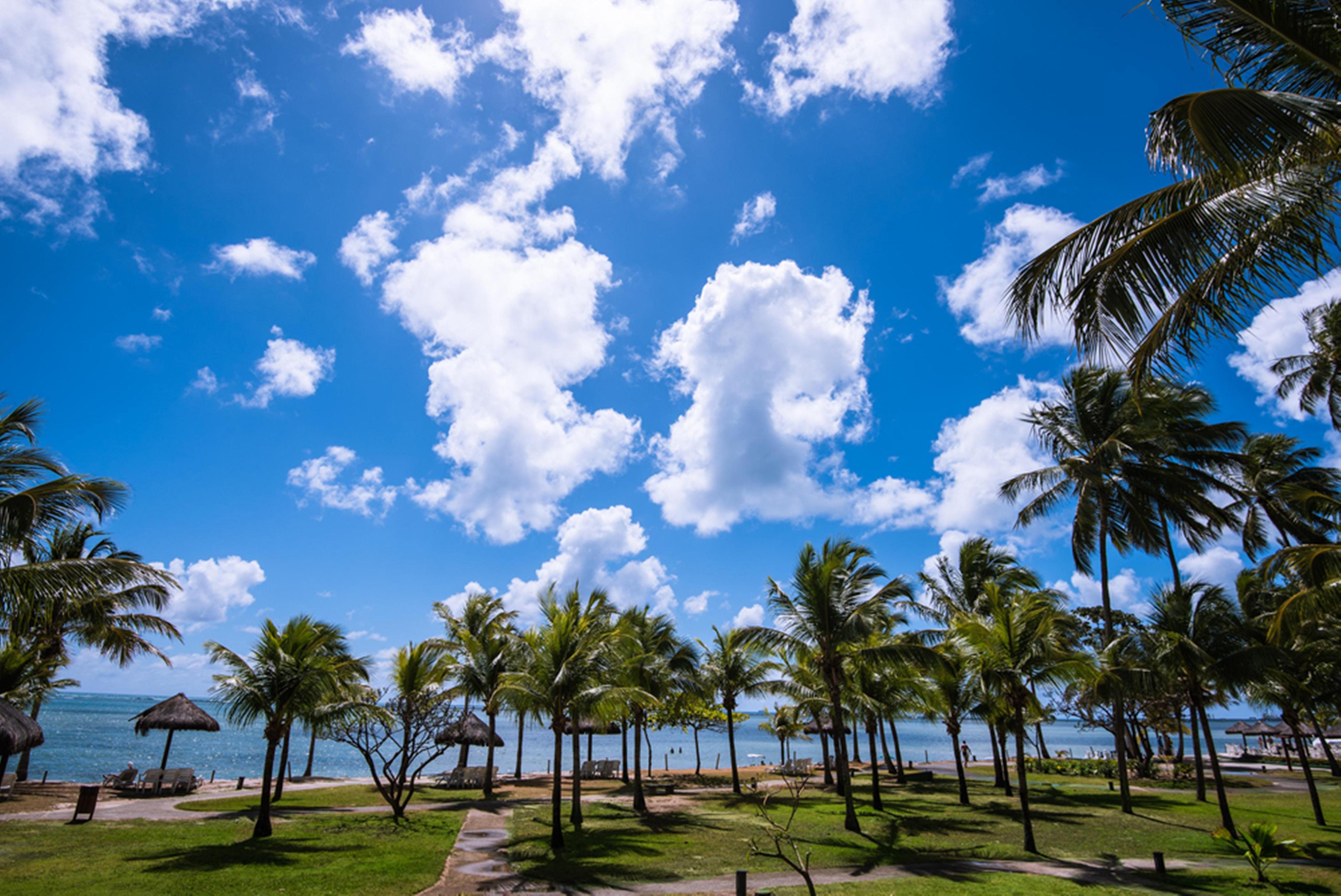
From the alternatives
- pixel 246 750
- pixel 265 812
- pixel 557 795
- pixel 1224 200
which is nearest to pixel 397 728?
pixel 265 812

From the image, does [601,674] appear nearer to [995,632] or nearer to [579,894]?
[579,894]

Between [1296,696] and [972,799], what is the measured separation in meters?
9.87

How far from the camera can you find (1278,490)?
15297 millimetres

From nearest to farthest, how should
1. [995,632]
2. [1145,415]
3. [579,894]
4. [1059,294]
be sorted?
[1059,294]
[579,894]
[995,632]
[1145,415]

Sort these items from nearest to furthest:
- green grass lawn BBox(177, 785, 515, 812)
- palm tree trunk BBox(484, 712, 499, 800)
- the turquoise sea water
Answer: green grass lawn BBox(177, 785, 515, 812) < palm tree trunk BBox(484, 712, 499, 800) < the turquoise sea water

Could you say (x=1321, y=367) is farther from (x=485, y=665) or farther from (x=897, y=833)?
(x=485, y=665)

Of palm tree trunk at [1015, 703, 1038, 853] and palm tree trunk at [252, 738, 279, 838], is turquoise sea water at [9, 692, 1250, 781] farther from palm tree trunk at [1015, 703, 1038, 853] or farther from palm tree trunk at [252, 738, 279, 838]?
palm tree trunk at [1015, 703, 1038, 853]

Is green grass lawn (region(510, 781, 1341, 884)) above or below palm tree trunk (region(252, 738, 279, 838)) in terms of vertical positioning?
below

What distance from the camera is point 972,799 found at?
22.4m

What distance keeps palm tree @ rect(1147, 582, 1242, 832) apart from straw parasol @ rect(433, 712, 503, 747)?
24005mm

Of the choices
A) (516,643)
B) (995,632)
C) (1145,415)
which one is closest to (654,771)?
(516,643)

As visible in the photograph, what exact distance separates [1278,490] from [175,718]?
3436 centimetres

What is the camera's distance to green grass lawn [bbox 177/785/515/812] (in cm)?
1814

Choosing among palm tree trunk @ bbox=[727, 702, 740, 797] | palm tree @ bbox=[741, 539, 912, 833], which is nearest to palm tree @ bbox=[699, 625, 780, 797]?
palm tree trunk @ bbox=[727, 702, 740, 797]
